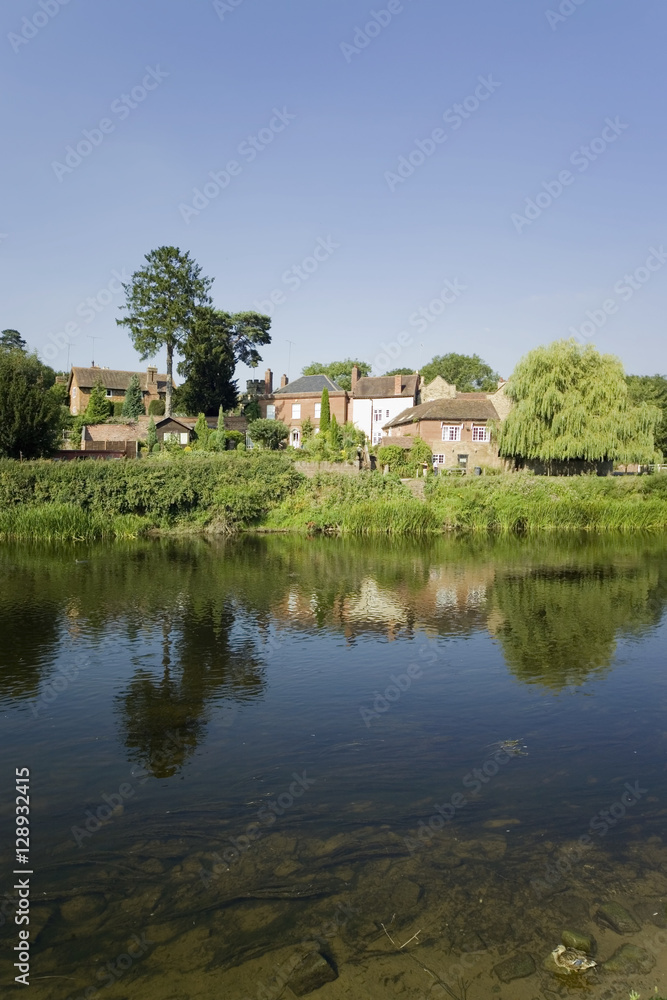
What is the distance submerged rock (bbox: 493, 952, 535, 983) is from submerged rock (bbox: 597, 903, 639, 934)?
84 centimetres

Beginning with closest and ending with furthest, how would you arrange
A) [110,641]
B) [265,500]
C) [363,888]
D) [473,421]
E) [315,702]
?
[363,888]
[315,702]
[110,641]
[265,500]
[473,421]

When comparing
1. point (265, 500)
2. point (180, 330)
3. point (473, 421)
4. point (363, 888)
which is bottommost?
point (363, 888)

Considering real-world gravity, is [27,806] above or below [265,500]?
below

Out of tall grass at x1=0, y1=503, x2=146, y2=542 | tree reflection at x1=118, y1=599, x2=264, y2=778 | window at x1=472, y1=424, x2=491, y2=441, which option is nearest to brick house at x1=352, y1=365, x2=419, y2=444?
window at x1=472, y1=424, x2=491, y2=441

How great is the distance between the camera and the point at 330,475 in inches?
1379

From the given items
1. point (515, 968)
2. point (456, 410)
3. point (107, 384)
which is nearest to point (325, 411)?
point (456, 410)

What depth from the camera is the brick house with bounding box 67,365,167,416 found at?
7431 centimetres

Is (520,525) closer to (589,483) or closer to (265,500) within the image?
(589,483)

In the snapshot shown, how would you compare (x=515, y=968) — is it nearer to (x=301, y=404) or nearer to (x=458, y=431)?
(x=458, y=431)

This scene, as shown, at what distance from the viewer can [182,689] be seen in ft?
36.1

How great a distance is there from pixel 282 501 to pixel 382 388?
3551cm

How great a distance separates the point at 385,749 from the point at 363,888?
9.33ft

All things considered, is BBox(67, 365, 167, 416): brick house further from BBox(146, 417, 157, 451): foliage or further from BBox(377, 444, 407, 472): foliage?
BBox(377, 444, 407, 472): foliage

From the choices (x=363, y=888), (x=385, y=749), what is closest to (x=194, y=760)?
(x=385, y=749)
